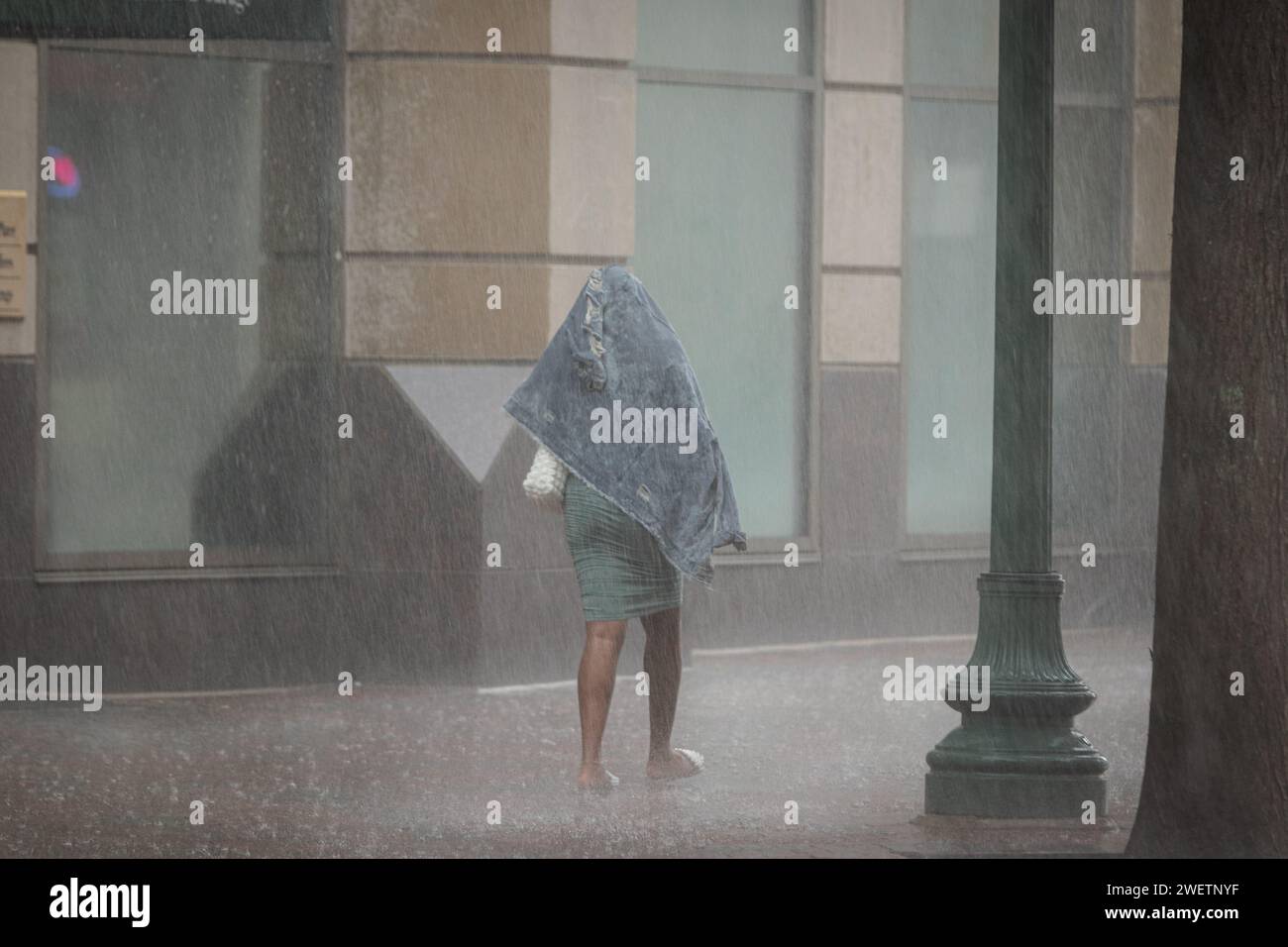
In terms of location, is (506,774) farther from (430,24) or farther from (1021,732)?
(430,24)

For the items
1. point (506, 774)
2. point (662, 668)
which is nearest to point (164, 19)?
point (506, 774)

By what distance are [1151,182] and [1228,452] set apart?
8392mm

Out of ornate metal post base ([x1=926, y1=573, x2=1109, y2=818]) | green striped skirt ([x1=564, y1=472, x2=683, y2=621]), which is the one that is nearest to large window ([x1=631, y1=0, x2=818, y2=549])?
green striped skirt ([x1=564, y1=472, x2=683, y2=621])

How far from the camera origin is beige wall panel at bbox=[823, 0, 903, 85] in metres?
13.2

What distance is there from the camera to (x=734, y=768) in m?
9.09

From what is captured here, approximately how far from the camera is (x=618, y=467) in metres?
8.30

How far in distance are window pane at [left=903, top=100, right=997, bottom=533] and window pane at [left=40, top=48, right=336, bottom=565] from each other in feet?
13.8

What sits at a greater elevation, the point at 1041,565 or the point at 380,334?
the point at 380,334

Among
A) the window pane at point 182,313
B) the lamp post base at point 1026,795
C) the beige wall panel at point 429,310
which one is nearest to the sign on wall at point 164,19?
the window pane at point 182,313

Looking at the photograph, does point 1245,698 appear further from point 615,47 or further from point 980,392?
point 980,392

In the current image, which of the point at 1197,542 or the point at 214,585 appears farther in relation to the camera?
the point at 214,585

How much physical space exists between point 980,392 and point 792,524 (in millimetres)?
1752

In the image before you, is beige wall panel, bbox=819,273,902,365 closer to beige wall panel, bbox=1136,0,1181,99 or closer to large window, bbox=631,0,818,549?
large window, bbox=631,0,818,549

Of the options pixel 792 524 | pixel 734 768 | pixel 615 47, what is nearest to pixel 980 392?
pixel 792 524
